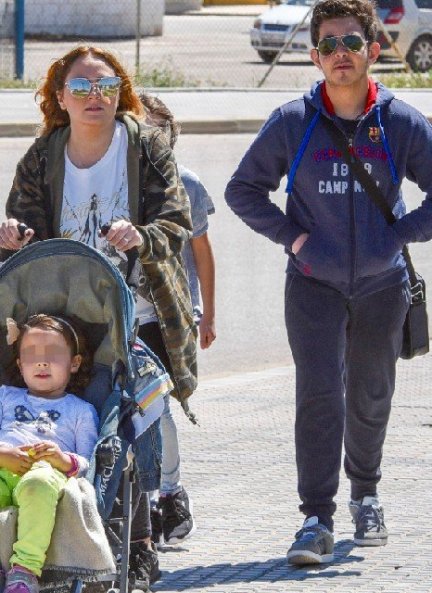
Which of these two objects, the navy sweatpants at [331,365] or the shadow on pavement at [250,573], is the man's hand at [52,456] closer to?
the shadow on pavement at [250,573]

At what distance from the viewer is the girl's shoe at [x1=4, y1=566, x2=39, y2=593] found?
434 cm

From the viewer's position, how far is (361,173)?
18.8 feet

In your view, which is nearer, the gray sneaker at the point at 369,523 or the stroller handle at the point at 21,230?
the stroller handle at the point at 21,230

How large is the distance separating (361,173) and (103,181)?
0.96m

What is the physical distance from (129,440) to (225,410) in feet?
13.8

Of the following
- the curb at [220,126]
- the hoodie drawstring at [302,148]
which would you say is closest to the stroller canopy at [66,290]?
the hoodie drawstring at [302,148]

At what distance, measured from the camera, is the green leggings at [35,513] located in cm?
438

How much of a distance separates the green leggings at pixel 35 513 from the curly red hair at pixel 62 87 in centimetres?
156

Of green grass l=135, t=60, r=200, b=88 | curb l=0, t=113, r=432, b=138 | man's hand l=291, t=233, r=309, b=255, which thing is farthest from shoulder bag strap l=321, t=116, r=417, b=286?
green grass l=135, t=60, r=200, b=88

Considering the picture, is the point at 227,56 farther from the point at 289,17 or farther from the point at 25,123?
the point at 25,123

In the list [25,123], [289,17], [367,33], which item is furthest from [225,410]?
[289,17]

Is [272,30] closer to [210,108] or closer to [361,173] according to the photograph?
[210,108]

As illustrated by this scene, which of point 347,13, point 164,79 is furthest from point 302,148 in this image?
point 164,79

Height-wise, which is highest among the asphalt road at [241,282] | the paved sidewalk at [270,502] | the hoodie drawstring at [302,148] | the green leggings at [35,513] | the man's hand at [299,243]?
the hoodie drawstring at [302,148]
